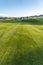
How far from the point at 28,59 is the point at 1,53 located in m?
2.29

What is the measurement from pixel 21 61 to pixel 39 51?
2.44m

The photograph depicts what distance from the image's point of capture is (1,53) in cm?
1073

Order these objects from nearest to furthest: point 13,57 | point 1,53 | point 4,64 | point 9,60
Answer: point 4,64, point 9,60, point 13,57, point 1,53

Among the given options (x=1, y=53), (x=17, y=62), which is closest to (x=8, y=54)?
(x=1, y=53)

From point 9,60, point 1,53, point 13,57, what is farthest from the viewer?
point 1,53

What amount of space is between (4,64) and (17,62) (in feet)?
2.95

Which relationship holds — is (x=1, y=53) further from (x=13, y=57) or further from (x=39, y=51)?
(x=39, y=51)

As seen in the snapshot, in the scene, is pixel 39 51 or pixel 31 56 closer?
pixel 31 56

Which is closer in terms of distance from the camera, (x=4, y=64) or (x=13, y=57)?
(x=4, y=64)

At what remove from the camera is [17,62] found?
9.12 metres

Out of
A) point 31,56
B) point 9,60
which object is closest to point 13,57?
point 9,60

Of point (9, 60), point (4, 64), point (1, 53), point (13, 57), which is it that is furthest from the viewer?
point (1, 53)

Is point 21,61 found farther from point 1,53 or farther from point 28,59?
point 1,53

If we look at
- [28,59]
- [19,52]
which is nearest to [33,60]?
[28,59]
